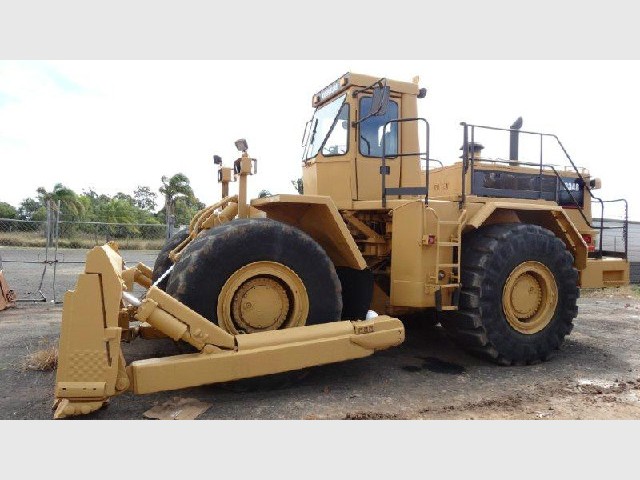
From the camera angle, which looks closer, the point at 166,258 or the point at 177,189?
the point at 166,258

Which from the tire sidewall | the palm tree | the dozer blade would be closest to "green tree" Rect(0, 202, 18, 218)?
the palm tree

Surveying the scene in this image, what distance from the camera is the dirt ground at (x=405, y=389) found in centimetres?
393

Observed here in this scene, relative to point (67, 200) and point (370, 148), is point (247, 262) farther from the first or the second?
point (67, 200)

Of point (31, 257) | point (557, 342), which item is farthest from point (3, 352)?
point (31, 257)

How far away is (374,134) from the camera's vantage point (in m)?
5.62

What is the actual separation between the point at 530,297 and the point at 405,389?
2063mm

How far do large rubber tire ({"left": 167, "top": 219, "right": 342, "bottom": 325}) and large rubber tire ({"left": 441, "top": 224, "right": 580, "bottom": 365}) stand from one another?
1615mm

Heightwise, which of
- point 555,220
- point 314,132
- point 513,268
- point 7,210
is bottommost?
point 513,268

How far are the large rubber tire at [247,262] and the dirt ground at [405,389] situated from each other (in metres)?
0.49

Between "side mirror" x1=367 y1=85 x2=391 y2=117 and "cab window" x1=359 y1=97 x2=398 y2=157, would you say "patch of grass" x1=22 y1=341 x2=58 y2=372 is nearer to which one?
"cab window" x1=359 y1=97 x2=398 y2=157

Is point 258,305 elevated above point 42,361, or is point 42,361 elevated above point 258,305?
point 258,305

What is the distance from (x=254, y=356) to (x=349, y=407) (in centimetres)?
93

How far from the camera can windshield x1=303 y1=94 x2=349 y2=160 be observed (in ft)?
18.4

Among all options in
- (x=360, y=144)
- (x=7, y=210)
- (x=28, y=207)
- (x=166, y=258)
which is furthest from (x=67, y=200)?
(x=360, y=144)
